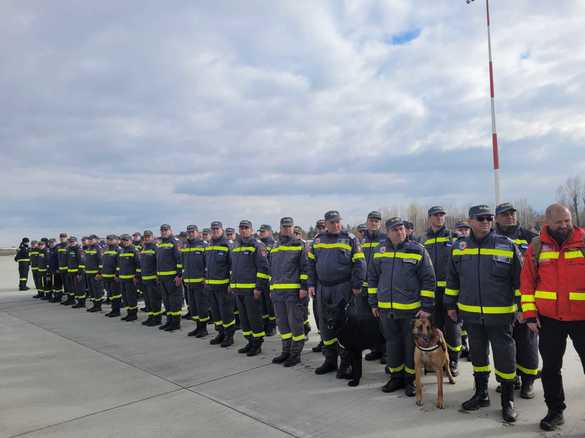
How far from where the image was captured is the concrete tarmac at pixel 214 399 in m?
4.02

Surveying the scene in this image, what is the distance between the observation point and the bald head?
3.61 metres

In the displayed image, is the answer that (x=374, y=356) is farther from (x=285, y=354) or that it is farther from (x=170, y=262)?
(x=170, y=262)

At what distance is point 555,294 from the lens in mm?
3643

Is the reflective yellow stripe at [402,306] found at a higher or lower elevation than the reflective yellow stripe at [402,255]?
lower

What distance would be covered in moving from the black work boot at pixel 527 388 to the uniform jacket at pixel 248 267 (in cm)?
380

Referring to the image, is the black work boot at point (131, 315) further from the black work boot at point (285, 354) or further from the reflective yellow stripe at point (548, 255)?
the reflective yellow stripe at point (548, 255)

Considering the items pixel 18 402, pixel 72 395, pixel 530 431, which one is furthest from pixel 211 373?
pixel 530 431

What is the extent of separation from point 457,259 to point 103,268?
9.53 m

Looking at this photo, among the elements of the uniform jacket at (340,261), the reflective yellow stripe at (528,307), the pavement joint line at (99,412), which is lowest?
the pavement joint line at (99,412)

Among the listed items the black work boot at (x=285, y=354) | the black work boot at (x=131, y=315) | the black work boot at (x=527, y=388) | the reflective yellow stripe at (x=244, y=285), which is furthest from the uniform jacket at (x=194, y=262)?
the black work boot at (x=527, y=388)

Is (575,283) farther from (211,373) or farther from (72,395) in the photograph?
(72,395)

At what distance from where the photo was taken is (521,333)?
4.64 metres

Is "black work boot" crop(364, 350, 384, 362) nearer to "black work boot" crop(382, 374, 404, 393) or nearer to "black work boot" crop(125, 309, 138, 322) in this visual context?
"black work boot" crop(382, 374, 404, 393)

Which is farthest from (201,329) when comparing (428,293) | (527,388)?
(527,388)
